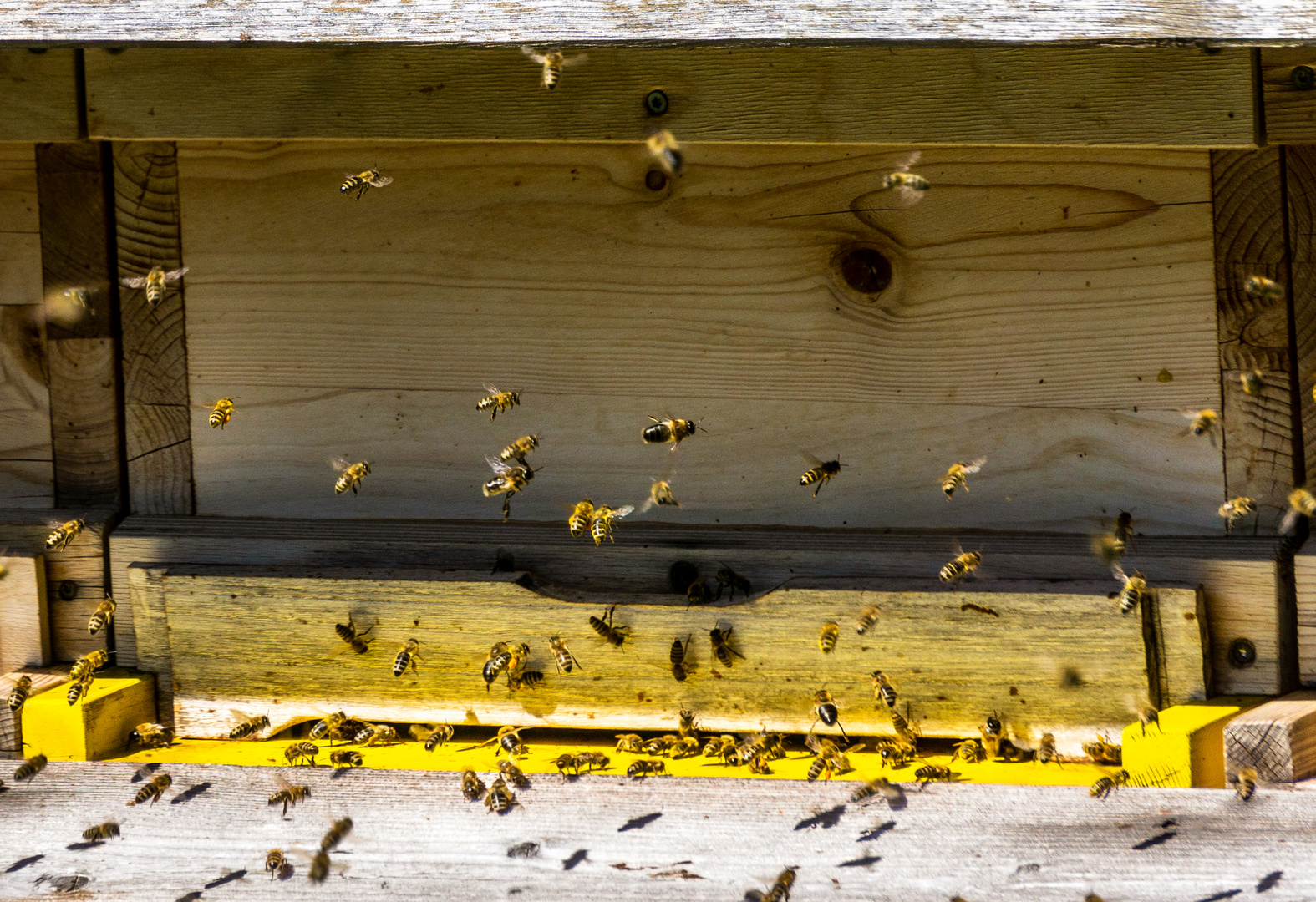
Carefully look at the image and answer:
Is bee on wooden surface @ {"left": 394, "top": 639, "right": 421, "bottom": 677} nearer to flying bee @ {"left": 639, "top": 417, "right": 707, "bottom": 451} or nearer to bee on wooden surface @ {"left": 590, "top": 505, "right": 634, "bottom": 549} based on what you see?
bee on wooden surface @ {"left": 590, "top": 505, "right": 634, "bottom": 549}

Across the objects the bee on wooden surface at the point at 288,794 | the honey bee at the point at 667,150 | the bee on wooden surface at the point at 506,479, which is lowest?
the bee on wooden surface at the point at 288,794

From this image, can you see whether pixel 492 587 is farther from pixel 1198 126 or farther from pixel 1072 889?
pixel 1198 126

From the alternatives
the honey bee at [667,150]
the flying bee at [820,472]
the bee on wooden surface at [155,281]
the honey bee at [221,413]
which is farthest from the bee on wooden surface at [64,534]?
the flying bee at [820,472]

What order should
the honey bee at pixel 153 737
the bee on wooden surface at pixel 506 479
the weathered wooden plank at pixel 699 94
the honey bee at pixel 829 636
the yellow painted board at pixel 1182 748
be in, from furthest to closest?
1. the honey bee at pixel 153 737
2. the bee on wooden surface at pixel 506 479
3. the honey bee at pixel 829 636
4. the yellow painted board at pixel 1182 748
5. the weathered wooden plank at pixel 699 94

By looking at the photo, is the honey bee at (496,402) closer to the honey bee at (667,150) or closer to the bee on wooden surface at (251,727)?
the honey bee at (667,150)

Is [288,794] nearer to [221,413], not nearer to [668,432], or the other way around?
[221,413]

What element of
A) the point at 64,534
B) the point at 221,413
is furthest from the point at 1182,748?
the point at 64,534

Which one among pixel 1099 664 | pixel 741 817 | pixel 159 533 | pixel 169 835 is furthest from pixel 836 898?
pixel 159 533
